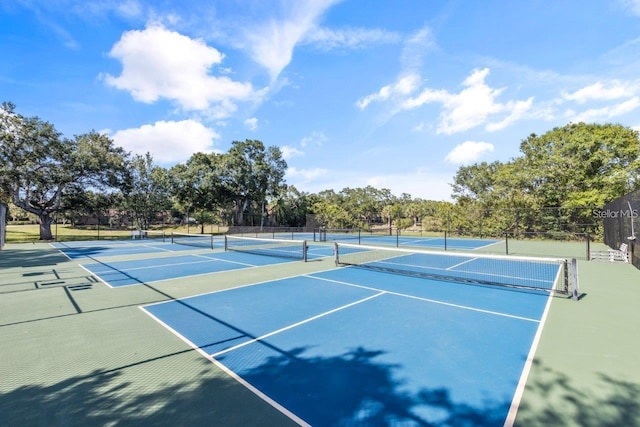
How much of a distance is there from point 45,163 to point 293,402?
3397 cm

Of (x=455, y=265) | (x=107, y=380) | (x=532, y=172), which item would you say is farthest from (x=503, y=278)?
(x=532, y=172)

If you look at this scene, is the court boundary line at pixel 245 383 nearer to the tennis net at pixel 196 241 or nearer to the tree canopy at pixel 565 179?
the tennis net at pixel 196 241

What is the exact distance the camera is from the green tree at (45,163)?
24.8 metres

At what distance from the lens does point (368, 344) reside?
15.3ft

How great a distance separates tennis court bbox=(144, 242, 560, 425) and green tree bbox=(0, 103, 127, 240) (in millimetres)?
28445

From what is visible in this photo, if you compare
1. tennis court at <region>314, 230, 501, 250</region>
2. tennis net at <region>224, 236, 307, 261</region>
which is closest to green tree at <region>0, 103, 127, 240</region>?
tennis net at <region>224, 236, 307, 261</region>

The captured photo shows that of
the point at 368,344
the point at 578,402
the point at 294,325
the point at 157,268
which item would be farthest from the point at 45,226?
the point at 578,402

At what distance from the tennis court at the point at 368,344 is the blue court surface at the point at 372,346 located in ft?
0.05

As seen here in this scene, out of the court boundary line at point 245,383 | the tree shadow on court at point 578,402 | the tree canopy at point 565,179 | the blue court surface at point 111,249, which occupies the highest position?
the tree canopy at point 565,179

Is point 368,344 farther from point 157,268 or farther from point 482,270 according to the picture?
point 157,268

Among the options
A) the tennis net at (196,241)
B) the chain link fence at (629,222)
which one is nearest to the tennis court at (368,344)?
the chain link fence at (629,222)

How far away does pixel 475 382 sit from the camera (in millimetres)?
3555

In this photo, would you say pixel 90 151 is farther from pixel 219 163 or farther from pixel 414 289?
pixel 414 289

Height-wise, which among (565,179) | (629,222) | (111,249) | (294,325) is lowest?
(111,249)
